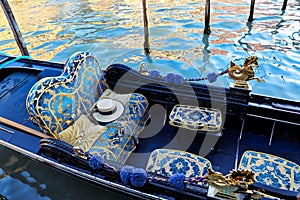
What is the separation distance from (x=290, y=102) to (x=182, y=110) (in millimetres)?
999

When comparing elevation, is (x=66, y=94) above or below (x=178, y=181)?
above

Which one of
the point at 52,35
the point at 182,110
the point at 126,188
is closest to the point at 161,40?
the point at 52,35

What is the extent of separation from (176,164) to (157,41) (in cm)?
490

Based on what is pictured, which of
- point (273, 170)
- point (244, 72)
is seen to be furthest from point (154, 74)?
point (273, 170)

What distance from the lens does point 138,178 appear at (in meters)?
1.80

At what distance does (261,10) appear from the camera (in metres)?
7.80

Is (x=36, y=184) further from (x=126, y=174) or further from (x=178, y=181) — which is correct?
(x=178, y=181)

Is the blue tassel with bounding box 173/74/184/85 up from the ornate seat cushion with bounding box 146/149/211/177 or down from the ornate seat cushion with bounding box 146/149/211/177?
up

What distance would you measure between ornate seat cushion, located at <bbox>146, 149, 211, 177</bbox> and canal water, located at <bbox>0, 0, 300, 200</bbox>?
2.17 ft

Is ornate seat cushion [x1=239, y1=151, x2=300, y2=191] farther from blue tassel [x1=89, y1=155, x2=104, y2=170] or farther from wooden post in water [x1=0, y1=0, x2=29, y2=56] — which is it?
wooden post in water [x1=0, y1=0, x2=29, y2=56]

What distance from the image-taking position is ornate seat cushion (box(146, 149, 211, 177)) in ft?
6.61

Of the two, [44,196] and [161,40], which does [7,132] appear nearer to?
[44,196]

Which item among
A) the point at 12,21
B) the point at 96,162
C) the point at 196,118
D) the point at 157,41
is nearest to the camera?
the point at 96,162

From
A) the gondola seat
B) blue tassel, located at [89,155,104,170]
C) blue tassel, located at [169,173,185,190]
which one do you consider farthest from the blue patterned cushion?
blue tassel, located at [169,173,185,190]
